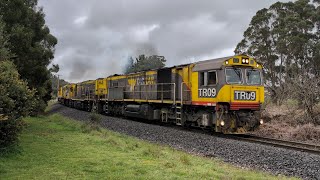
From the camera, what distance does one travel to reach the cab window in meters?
17.5

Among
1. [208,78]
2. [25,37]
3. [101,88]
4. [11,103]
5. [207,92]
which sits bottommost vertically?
[11,103]

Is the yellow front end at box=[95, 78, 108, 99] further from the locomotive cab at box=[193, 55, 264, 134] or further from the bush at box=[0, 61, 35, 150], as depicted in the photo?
the bush at box=[0, 61, 35, 150]

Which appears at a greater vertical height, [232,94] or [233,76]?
[233,76]

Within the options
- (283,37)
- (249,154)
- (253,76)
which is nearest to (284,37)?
(283,37)

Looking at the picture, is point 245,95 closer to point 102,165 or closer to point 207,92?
point 207,92

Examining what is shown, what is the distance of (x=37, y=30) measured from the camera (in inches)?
1069

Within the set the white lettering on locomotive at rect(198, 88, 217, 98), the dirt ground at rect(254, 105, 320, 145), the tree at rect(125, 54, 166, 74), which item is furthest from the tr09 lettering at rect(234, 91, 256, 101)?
the tree at rect(125, 54, 166, 74)

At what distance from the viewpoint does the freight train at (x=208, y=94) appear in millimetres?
16953

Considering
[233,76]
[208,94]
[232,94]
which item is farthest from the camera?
[208,94]

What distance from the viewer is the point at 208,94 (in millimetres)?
17656

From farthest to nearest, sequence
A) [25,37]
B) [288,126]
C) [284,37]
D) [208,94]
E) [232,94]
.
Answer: [284,37] → [25,37] → [288,126] → [208,94] → [232,94]

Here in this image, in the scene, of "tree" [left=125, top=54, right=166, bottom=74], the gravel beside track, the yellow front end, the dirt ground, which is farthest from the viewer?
"tree" [left=125, top=54, right=166, bottom=74]

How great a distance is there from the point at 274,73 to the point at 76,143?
123ft

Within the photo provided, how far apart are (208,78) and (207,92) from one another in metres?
0.69
